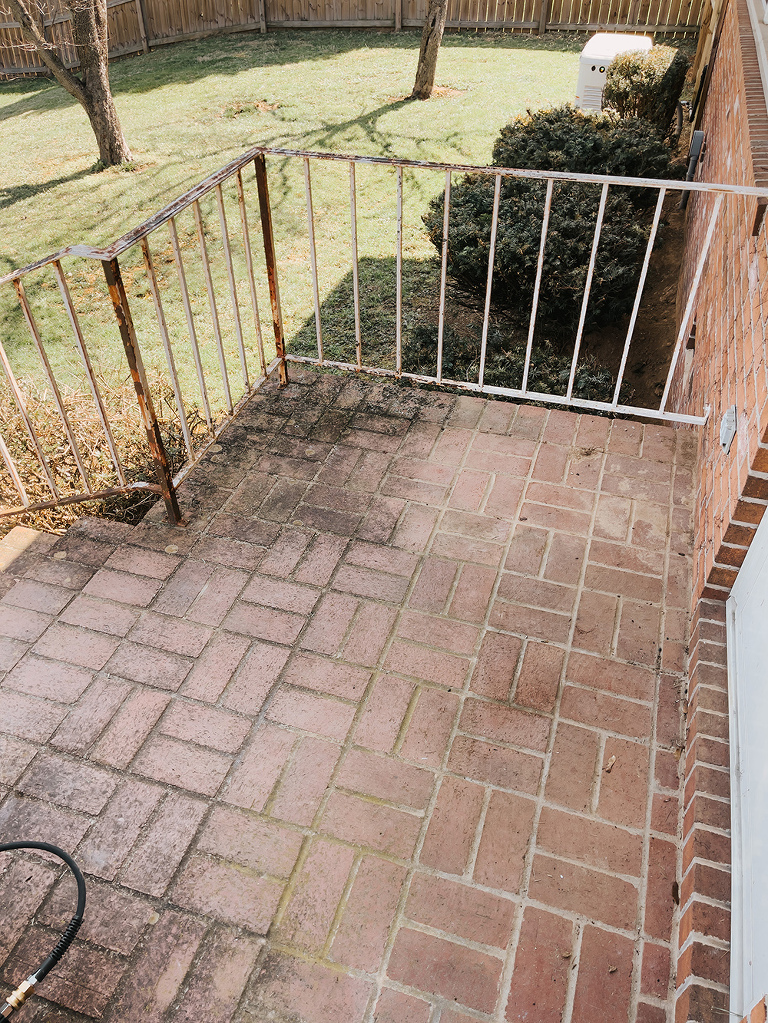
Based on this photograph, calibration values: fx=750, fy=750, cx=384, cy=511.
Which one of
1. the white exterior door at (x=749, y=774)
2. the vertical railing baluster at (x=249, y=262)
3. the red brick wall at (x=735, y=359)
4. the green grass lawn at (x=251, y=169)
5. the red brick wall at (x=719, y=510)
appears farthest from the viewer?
the green grass lawn at (x=251, y=169)

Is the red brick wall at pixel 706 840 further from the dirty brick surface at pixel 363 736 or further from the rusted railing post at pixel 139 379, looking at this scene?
the rusted railing post at pixel 139 379

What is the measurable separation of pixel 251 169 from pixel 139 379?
8437mm

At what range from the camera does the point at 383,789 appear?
2332 millimetres

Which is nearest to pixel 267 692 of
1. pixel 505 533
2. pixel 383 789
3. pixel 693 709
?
pixel 383 789

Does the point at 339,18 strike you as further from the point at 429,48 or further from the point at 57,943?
the point at 57,943

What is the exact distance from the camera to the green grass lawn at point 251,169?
22.2 feet

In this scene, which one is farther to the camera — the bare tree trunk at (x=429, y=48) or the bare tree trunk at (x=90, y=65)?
the bare tree trunk at (x=429, y=48)

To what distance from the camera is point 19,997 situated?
180 centimetres

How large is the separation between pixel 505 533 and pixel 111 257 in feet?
6.04

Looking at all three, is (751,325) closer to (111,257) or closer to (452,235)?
(111,257)

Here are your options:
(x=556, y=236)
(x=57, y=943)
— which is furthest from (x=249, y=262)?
(x=57, y=943)

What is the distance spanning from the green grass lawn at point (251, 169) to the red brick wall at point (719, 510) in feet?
9.44

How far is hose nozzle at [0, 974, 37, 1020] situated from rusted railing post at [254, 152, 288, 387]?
9.58ft

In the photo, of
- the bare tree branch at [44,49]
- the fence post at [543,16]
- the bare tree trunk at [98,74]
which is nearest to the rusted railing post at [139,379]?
the bare tree branch at [44,49]
